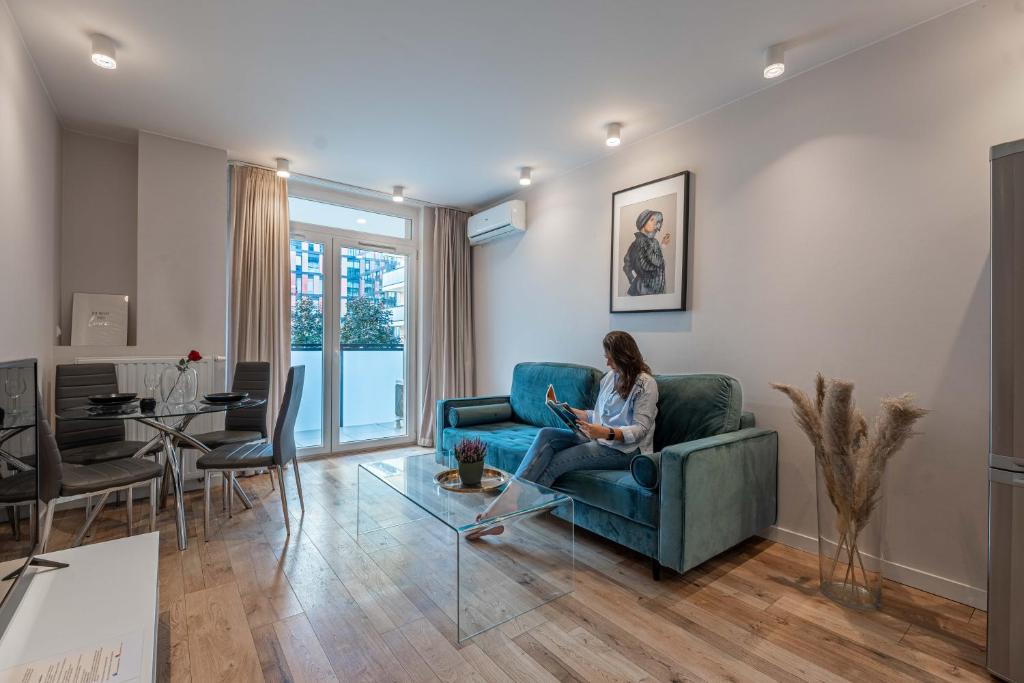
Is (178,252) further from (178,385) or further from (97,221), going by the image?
(178,385)

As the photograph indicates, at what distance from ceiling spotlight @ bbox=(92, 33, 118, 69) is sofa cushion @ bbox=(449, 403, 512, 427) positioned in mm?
2877

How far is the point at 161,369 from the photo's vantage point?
10.9 ft

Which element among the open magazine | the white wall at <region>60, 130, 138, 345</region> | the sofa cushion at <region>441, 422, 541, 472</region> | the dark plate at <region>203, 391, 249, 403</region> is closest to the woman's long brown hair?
the open magazine

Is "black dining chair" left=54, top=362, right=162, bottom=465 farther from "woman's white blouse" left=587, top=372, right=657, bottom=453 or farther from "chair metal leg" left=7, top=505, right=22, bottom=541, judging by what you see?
"woman's white blouse" left=587, top=372, right=657, bottom=453

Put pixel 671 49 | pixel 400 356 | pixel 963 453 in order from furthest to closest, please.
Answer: pixel 400 356, pixel 671 49, pixel 963 453

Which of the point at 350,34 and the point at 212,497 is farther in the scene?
the point at 212,497

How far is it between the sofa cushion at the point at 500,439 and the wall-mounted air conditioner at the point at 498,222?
188 centimetres

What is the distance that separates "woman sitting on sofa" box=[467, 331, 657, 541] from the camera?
2.60m

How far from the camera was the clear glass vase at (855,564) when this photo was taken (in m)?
2.07

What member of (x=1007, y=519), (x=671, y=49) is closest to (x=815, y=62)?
(x=671, y=49)

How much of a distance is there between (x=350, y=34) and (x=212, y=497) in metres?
3.15

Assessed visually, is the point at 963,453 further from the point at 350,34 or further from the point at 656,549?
the point at 350,34

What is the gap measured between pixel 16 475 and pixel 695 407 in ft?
9.06

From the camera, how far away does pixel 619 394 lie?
2775mm
